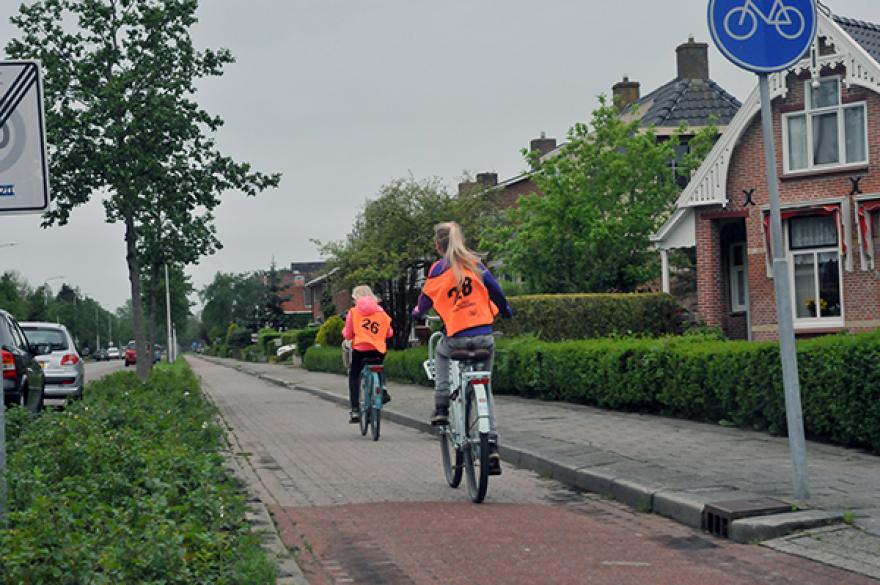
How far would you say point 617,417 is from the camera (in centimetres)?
1376

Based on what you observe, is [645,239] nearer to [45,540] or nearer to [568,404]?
[568,404]

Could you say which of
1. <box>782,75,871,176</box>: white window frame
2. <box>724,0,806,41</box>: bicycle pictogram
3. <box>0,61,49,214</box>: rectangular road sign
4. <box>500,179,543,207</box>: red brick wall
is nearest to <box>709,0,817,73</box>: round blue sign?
<box>724,0,806,41</box>: bicycle pictogram

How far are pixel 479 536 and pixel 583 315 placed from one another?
17402 millimetres

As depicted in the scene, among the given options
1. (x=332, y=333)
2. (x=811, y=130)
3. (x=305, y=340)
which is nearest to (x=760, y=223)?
(x=811, y=130)

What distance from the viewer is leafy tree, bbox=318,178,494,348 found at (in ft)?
116

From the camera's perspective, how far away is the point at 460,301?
8.18 meters

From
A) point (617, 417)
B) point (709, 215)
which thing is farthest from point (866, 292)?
point (617, 417)

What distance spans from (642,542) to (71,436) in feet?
13.0

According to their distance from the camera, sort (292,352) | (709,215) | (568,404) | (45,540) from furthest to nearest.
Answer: (292,352) < (709,215) < (568,404) < (45,540)

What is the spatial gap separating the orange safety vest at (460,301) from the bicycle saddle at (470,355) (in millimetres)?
164

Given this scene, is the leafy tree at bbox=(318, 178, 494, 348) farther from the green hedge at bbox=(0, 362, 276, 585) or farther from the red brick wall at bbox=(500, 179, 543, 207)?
the green hedge at bbox=(0, 362, 276, 585)

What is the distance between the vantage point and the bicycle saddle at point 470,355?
8.08m

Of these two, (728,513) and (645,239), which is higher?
(645,239)

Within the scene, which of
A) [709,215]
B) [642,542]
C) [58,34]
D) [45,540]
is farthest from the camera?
[709,215]
